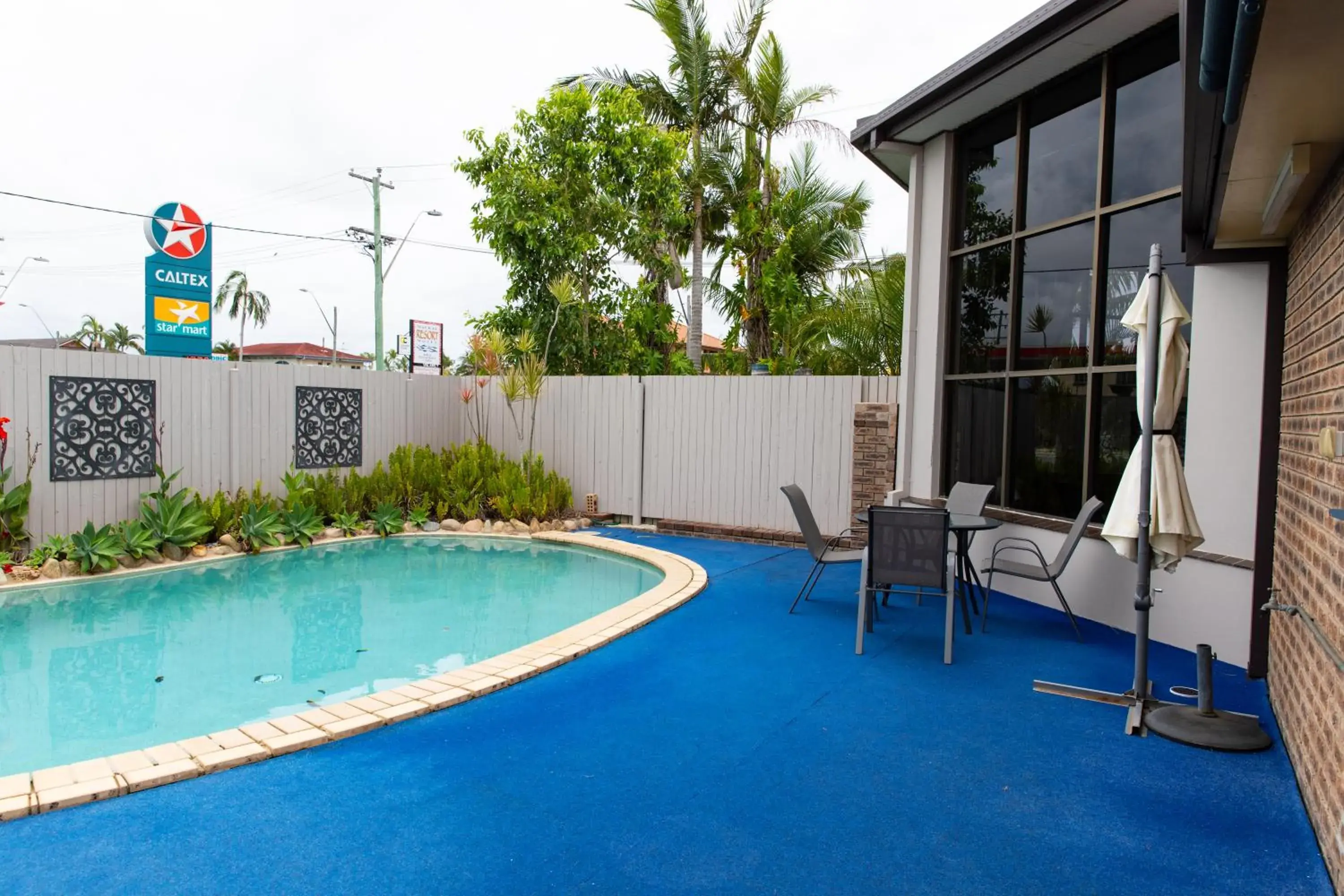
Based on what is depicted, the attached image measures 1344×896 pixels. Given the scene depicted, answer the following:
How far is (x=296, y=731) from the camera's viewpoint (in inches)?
141

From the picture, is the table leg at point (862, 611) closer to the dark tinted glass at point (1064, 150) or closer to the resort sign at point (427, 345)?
the dark tinted glass at point (1064, 150)

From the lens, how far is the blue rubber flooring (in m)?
2.53

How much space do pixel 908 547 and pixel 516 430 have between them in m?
7.28

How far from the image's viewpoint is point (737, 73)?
1742 centimetres

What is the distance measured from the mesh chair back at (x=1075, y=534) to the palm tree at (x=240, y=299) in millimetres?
41672

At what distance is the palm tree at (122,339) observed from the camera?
42.9m

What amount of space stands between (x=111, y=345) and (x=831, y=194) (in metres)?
42.6

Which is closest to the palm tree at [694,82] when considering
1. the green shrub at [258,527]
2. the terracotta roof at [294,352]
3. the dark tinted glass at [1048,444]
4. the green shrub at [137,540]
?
the green shrub at [258,527]

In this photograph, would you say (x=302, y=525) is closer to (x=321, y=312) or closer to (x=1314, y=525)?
(x=1314, y=525)

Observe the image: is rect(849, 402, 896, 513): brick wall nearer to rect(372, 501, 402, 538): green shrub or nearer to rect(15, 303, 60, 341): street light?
rect(372, 501, 402, 538): green shrub

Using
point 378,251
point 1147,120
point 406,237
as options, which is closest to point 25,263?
point 378,251

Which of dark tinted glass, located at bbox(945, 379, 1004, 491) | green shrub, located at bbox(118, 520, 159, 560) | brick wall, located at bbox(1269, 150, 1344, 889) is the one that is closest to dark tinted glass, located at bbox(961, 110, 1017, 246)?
dark tinted glass, located at bbox(945, 379, 1004, 491)

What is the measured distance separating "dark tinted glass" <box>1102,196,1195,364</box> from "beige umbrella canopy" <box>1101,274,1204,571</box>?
1534mm

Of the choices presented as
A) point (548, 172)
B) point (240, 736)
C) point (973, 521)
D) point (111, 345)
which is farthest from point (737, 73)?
point (111, 345)
